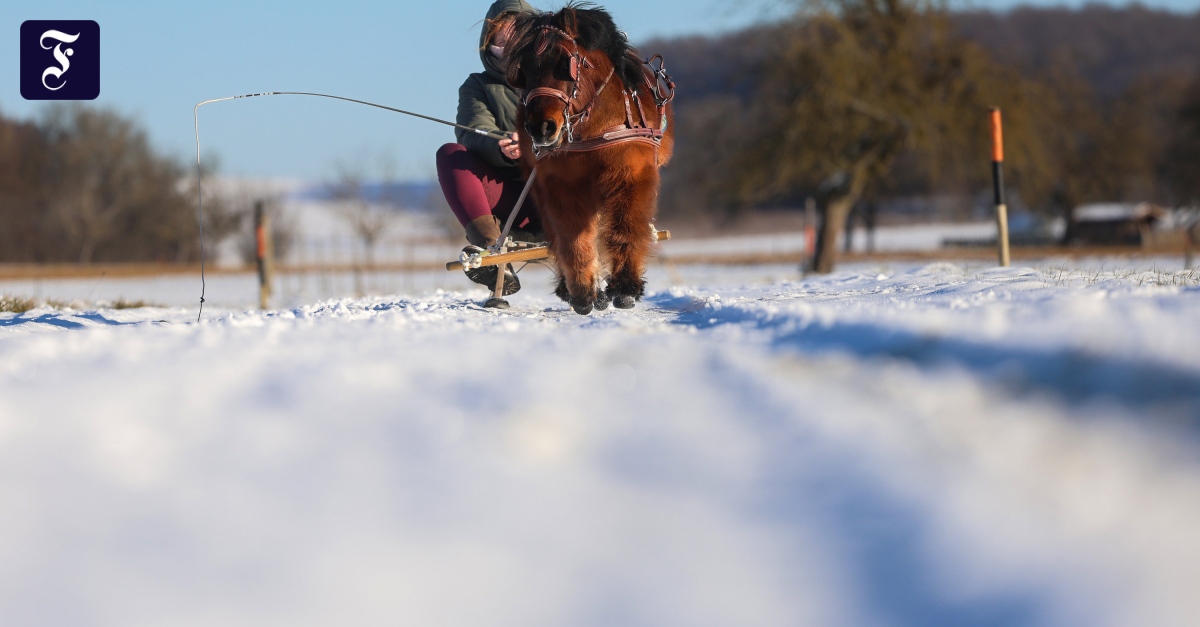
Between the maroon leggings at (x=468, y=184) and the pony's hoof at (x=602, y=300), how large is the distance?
1.22 metres

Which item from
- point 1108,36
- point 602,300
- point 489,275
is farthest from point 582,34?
point 1108,36

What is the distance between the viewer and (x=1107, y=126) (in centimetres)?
4628

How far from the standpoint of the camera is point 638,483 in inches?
88.3

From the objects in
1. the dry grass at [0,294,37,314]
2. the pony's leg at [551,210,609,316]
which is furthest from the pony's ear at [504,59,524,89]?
the dry grass at [0,294,37,314]

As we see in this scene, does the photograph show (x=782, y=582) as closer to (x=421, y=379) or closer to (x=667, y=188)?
(x=421, y=379)

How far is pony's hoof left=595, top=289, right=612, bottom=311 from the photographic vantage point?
4.82 m

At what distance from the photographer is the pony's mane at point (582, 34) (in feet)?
14.3

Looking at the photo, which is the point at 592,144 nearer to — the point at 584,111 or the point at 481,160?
the point at 584,111

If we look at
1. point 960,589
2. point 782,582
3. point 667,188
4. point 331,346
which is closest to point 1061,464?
point 960,589

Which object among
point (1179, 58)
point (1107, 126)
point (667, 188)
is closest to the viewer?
point (1107, 126)

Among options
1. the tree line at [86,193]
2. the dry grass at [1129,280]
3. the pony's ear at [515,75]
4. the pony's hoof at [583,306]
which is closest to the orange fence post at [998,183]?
the dry grass at [1129,280]

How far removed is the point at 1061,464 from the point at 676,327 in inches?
66.9

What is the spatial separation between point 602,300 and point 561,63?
4.04 ft

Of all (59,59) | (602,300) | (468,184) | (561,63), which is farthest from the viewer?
(59,59)
